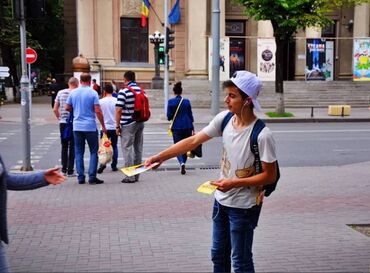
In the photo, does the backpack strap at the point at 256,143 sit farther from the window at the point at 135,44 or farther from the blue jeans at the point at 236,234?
the window at the point at 135,44

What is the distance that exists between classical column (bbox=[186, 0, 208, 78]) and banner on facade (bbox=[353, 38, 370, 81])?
33.5ft

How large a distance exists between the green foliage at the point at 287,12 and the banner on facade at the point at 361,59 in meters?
10.2

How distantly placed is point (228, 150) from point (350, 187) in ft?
20.3

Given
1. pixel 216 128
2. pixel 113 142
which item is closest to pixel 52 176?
pixel 216 128

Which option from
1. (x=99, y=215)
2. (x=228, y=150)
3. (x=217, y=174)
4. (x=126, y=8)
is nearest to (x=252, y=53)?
(x=126, y=8)

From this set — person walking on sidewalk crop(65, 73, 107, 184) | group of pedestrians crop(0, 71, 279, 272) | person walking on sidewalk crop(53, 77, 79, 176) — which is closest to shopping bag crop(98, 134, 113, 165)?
person walking on sidewalk crop(53, 77, 79, 176)

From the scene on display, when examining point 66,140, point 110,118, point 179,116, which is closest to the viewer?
point 66,140

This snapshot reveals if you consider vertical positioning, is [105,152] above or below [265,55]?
below

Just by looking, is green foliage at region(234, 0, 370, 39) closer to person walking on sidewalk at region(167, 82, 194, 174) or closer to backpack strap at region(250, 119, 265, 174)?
person walking on sidewalk at region(167, 82, 194, 174)

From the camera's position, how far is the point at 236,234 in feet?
13.5

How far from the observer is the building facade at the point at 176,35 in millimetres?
39000

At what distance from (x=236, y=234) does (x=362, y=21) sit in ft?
129

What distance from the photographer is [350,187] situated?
9703 mm

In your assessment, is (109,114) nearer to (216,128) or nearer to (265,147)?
(216,128)
